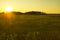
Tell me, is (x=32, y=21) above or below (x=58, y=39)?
above

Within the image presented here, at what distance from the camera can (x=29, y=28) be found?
89 cm

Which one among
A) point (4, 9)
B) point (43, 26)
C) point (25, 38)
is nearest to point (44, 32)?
point (43, 26)

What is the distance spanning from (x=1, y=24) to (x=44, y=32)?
33 centimetres

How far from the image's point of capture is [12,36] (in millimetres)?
848

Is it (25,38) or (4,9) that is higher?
(4,9)

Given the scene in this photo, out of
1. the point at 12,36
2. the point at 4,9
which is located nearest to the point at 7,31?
the point at 12,36

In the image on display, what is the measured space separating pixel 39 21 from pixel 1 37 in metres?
0.32

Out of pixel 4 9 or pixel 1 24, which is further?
pixel 4 9

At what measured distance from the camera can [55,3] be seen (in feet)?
4.56

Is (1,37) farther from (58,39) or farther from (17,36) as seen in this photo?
(58,39)

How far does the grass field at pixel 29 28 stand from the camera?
852 mm

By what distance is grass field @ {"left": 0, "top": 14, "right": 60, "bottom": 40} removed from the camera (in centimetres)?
85

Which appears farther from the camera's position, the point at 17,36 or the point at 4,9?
the point at 4,9

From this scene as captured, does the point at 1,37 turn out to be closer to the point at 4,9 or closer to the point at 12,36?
the point at 12,36
